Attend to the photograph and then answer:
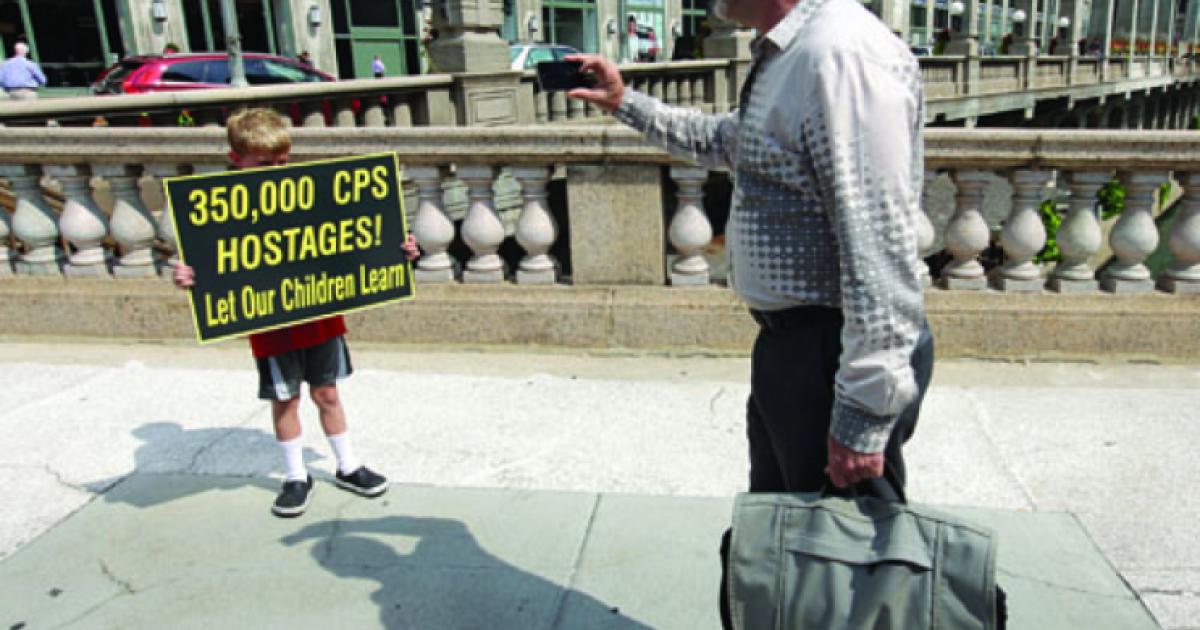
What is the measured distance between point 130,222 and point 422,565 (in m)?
3.43

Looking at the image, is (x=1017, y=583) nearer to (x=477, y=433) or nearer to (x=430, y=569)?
(x=430, y=569)

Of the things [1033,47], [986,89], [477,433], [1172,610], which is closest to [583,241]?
[477,433]

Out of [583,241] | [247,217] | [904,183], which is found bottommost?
[583,241]

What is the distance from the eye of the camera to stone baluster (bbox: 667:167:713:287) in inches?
186

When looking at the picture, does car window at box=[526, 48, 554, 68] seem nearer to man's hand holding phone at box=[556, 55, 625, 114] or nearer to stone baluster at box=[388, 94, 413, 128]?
stone baluster at box=[388, 94, 413, 128]

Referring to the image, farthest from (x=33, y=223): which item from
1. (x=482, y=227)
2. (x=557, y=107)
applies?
(x=557, y=107)

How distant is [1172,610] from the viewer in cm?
267

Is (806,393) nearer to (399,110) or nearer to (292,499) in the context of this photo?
(292,499)

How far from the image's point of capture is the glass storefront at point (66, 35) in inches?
848

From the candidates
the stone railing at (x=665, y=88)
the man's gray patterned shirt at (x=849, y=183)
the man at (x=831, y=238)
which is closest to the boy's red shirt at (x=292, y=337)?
the man at (x=831, y=238)

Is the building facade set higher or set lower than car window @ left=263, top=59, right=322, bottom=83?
higher

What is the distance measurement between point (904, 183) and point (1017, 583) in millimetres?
1764

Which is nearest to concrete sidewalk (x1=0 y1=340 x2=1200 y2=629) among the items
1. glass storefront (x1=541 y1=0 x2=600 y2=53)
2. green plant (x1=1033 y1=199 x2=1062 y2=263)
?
green plant (x1=1033 y1=199 x2=1062 y2=263)

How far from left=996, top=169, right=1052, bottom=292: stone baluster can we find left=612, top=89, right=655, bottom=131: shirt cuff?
2745 millimetres
